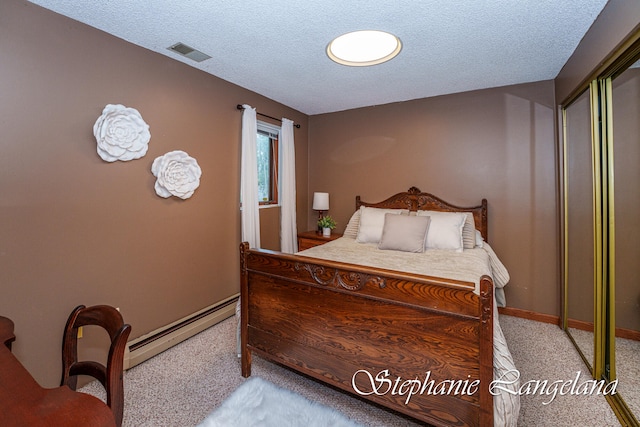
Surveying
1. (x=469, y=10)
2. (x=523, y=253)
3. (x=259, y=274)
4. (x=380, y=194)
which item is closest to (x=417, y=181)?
(x=380, y=194)

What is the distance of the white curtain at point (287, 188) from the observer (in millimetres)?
3777

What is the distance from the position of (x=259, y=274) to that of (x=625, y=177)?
228 cm

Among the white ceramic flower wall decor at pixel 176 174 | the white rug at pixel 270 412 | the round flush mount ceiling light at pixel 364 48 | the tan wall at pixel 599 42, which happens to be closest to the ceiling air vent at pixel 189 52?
the white ceramic flower wall decor at pixel 176 174

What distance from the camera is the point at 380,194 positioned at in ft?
12.6

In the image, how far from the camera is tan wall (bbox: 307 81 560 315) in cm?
294

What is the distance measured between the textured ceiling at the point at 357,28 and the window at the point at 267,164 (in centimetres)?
76

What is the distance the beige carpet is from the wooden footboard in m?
0.27

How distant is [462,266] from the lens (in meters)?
2.30

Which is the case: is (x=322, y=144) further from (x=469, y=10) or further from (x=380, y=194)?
(x=469, y=10)

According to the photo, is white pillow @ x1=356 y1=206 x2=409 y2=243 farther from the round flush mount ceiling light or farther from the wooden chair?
the wooden chair

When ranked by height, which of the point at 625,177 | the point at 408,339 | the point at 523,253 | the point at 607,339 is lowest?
the point at 607,339

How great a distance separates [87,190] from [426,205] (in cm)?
325

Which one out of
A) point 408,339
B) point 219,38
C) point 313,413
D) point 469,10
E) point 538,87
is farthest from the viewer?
point 538,87

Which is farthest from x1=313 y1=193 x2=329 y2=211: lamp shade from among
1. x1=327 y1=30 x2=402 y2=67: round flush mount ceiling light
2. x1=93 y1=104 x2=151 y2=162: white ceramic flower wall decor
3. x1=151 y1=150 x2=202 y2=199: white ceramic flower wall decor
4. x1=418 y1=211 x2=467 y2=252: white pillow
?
x1=93 y1=104 x2=151 y2=162: white ceramic flower wall decor
